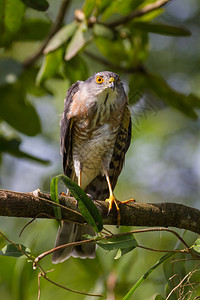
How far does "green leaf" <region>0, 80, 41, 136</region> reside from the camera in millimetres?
4117

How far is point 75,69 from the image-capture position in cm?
429

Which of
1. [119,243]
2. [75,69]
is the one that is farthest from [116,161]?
[119,243]

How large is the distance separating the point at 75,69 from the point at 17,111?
24.1 inches

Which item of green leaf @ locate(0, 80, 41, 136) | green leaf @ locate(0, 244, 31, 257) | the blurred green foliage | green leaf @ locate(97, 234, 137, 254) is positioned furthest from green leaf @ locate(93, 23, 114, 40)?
green leaf @ locate(0, 244, 31, 257)

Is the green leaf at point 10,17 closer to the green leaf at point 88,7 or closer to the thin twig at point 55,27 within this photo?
the thin twig at point 55,27

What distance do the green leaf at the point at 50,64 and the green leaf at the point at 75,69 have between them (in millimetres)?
212

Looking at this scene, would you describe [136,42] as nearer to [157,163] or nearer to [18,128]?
[18,128]

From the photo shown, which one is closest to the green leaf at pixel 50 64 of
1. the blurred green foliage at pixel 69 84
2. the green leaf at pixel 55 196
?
the blurred green foliage at pixel 69 84

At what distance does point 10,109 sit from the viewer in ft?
13.6

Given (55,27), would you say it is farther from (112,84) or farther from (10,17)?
(112,84)

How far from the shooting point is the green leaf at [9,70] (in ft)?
12.8

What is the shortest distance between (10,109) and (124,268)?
1.60m

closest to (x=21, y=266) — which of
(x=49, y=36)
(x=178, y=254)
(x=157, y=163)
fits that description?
(x=178, y=254)

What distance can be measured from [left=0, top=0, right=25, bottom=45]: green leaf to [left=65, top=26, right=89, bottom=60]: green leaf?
18.6 inches
